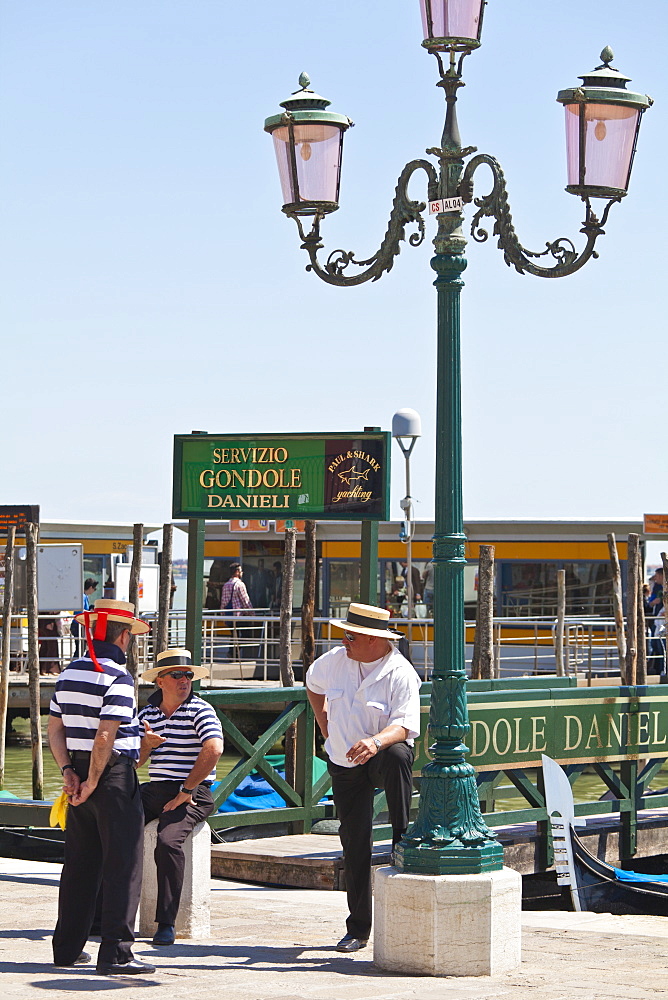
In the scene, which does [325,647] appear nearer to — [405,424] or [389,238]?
[405,424]

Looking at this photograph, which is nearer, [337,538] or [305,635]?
[305,635]

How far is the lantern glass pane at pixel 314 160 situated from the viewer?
717 cm

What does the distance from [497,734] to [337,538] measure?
17.0 meters

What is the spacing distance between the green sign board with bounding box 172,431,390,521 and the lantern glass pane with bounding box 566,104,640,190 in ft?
11.2

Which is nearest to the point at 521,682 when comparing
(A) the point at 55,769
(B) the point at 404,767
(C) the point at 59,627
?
(B) the point at 404,767

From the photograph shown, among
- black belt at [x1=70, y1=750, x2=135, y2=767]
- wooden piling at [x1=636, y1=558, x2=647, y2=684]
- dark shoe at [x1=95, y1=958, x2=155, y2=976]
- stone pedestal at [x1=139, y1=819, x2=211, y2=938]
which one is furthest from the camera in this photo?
wooden piling at [x1=636, y1=558, x2=647, y2=684]

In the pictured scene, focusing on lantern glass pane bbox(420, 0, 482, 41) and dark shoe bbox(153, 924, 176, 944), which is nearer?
lantern glass pane bbox(420, 0, 482, 41)

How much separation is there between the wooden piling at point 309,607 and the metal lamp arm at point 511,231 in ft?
22.4

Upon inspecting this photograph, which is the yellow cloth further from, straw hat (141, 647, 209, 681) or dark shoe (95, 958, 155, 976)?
straw hat (141, 647, 209, 681)

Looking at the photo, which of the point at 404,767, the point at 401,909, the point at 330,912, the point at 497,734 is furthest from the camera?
the point at 497,734

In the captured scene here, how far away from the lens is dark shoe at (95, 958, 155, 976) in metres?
6.12

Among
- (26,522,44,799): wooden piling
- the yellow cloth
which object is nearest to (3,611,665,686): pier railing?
(26,522,44,799): wooden piling

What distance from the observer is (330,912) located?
8.34 meters

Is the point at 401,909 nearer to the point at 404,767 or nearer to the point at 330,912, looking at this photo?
the point at 404,767
